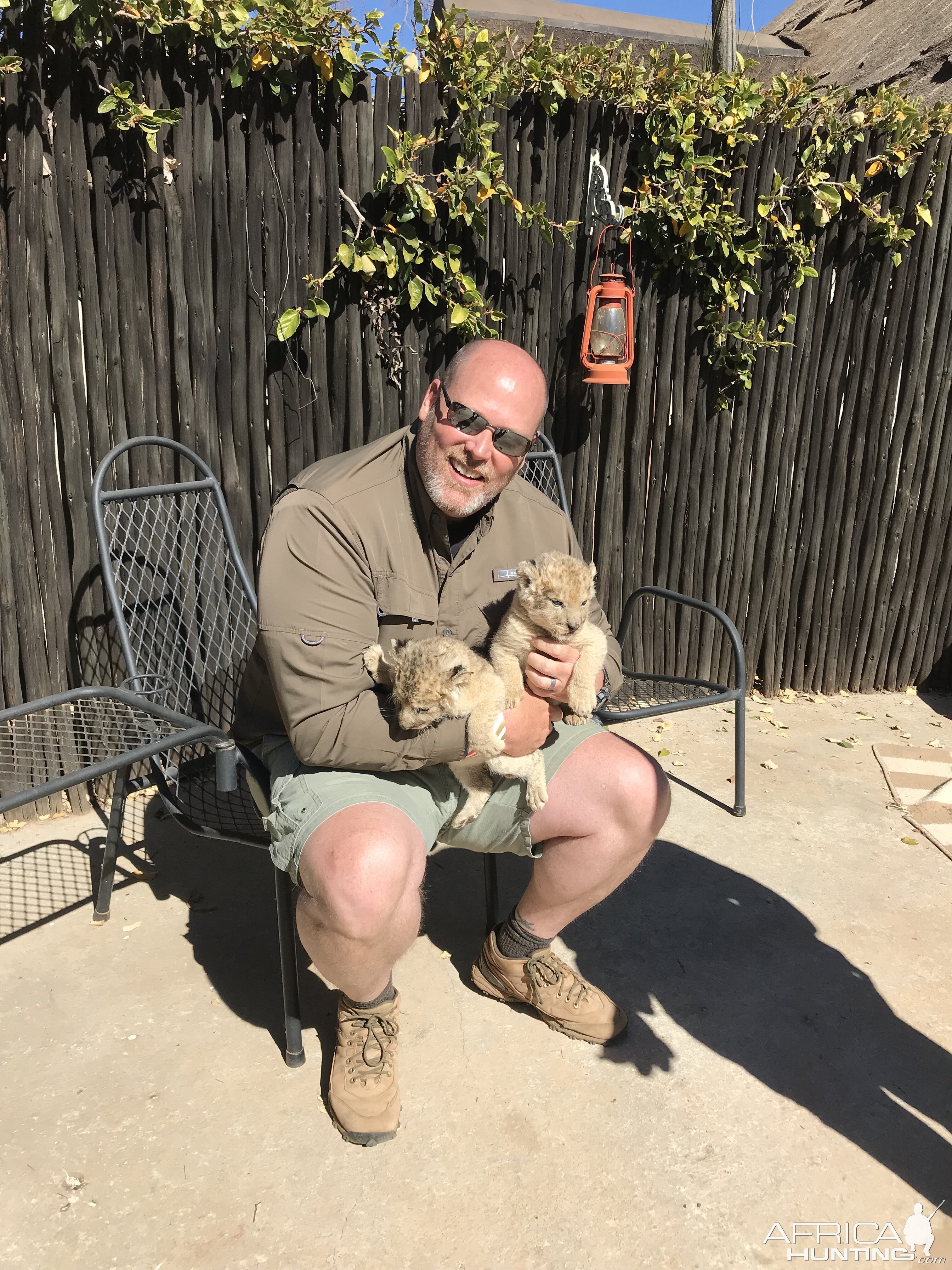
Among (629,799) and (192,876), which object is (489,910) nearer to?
(629,799)

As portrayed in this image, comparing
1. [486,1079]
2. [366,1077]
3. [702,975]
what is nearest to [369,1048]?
[366,1077]

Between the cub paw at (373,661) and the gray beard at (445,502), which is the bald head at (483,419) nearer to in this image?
the gray beard at (445,502)

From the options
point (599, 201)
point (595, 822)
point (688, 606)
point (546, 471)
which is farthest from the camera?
point (688, 606)

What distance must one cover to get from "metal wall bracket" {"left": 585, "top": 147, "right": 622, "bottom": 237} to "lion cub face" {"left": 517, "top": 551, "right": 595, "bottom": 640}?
2568 mm

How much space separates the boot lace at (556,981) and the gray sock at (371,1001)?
532mm

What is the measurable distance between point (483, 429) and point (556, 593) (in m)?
0.53

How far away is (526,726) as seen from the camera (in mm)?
2559

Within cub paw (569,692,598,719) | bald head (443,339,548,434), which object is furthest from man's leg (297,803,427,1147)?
bald head (443,339,548,434)

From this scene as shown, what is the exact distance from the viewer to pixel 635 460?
4.96 m

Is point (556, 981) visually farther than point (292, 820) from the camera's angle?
Yes

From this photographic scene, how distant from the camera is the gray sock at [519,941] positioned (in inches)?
112

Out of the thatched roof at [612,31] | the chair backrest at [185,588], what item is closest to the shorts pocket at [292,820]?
the chair backrest at [185,588]

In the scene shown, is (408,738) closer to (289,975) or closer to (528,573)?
(528,573)

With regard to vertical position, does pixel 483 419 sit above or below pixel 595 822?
above
